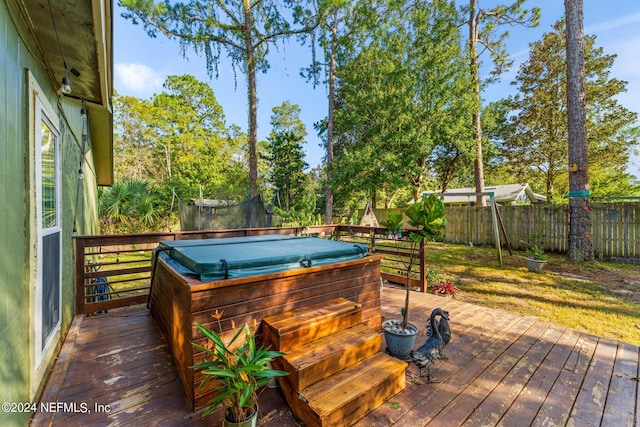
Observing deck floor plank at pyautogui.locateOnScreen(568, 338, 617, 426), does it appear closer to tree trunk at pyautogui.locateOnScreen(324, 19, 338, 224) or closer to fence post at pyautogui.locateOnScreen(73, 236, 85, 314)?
fence post at pyautogui.locateOnScreen(73, 236, 85, 314)

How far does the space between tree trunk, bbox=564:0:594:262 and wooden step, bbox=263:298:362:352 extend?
680cm

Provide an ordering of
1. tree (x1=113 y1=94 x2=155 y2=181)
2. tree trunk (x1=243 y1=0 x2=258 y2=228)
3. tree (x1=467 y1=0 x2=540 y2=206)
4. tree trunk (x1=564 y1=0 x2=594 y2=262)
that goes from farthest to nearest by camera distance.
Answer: tree (x1=113 y1=94 x2=155 y2=181), tree (x1=467 y1=0 x2=540 y2=206), tree trunk (x1=243 y1=0 x2=258 y2=228), tree trunk (x1=564 y1=0 x2=594 y2=262)

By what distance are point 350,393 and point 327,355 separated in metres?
0.26

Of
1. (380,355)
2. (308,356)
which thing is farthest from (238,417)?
(380,355)

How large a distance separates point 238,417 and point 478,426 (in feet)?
4.67

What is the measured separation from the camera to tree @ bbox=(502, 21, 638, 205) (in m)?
11.0

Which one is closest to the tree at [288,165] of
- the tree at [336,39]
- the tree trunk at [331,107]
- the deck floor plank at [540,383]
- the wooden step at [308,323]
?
the tree trunk at [331,107]

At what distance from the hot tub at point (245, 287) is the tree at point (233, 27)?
535cm

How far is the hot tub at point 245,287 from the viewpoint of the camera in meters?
1.73

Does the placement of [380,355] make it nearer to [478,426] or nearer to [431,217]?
[478,426]

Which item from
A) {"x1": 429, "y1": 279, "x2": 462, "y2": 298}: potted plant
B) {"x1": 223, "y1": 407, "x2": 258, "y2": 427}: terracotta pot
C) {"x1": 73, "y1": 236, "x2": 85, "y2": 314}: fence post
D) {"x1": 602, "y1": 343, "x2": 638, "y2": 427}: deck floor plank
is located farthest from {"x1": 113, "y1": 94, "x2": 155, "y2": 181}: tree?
{"x1": 602, "y1": 343, "x2": 638, "y2": 427}: deck floor plank

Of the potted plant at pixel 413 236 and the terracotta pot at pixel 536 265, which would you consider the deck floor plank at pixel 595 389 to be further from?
the terracotta pot at pixel 536 265

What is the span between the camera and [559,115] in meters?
12.0

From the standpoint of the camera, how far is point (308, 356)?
176 cm
